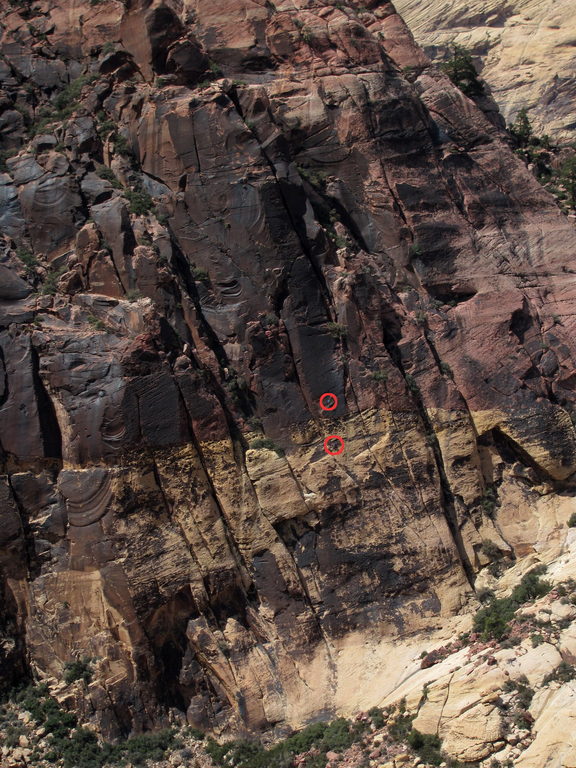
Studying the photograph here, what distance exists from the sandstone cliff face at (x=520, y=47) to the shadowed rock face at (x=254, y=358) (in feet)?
71.8

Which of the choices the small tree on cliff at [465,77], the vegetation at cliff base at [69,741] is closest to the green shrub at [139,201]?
the vegetation at cliff base at [69,741]

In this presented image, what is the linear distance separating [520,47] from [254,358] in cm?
4502

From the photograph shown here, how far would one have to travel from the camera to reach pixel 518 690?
21.8m

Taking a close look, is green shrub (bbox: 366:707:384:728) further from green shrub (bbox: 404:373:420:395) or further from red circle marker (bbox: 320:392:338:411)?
green shrub (bbox: 404:373:420:395)

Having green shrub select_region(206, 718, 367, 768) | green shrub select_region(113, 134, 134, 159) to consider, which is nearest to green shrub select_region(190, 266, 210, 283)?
green shrub select_region(113, 134, 134, 159)

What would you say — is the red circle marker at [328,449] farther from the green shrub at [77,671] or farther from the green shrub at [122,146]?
the green shrub at [122,146]

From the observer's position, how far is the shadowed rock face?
997 inches

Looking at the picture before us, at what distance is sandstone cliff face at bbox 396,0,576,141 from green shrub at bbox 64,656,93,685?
39805mm

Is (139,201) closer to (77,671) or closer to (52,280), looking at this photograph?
(52,280)

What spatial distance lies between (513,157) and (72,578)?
946 inches

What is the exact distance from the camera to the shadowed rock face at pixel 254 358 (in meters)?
25.3

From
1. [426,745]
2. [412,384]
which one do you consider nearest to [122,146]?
[412,384]

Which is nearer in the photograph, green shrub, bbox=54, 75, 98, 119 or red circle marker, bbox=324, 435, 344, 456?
red circle marker, bbox=324, 435, 344, 456

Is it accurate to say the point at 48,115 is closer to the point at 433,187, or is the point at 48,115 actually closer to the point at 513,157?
the point at 433,187
